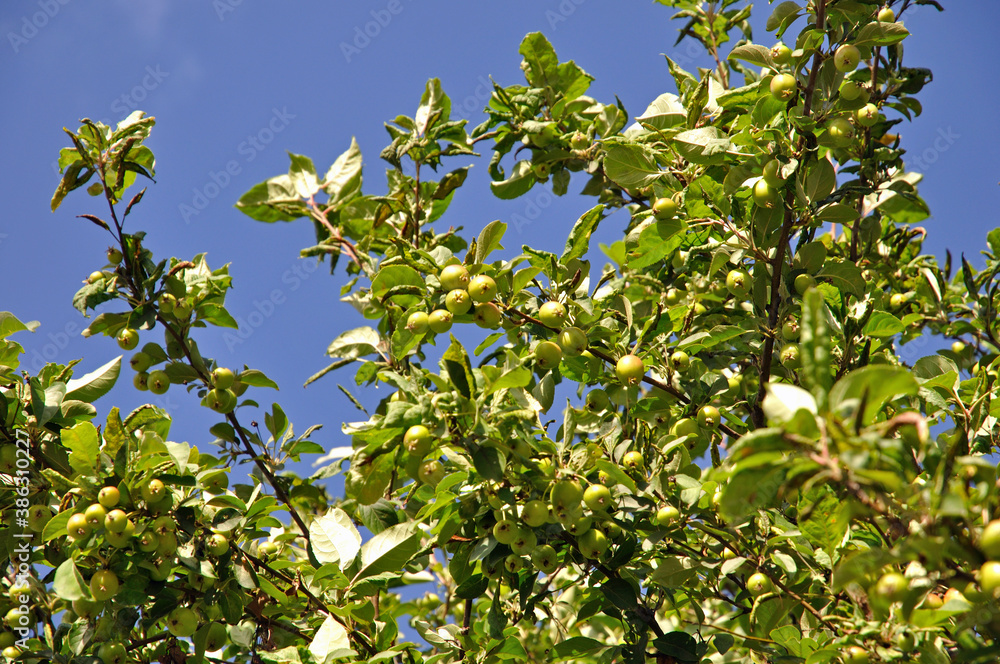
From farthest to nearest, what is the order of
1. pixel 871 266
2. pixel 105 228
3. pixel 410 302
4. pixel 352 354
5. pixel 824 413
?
pixel 871 266 → pixel 352 354 → pixel 105 228 → pixel 410 302 → pixel 824 413

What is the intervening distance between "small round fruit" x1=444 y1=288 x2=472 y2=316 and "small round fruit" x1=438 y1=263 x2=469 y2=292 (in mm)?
45

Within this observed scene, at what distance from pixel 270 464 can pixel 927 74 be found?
3.95 metres

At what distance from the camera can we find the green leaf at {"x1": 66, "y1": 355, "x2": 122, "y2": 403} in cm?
274

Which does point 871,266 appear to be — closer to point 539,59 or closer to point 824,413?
point 539,59

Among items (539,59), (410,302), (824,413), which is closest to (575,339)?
(410,302)

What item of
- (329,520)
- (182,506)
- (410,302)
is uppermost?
(410,302)

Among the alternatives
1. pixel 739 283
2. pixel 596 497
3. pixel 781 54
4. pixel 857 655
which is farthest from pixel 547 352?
pixel 781 54

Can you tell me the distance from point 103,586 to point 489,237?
185 centimetres

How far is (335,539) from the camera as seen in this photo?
258 centimetres

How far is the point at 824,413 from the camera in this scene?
1349 mm

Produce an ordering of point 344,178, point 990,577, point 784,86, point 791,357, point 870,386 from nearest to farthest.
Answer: point 990,577 → point 870,386 → point 784,86 → point 791,357 → point 344,178

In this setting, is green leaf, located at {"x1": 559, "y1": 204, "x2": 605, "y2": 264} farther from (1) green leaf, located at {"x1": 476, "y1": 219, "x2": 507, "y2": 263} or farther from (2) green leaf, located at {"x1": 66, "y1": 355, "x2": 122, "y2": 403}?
(2) green leaf, located at {"x1": 66, "y1": 355, "x2": 122, "y2": 403}

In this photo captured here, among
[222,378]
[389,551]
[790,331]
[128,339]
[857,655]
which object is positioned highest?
[128,339]

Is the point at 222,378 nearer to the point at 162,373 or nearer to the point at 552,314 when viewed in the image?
the point at 162,373
